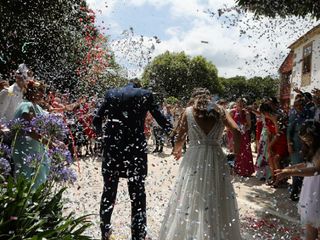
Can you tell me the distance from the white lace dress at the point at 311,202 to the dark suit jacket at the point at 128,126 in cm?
159

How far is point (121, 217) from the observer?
20.3 ft

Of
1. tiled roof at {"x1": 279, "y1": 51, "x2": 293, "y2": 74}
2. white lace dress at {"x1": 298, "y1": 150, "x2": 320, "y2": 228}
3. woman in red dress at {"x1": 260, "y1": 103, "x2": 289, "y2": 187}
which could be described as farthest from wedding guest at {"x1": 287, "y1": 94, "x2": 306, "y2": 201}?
tiled roof at {"x1": 279, "y1": 51, "x2": 293, "y2": 74}

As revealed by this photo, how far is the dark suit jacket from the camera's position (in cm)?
493

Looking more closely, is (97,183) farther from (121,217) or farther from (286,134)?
(286,134)

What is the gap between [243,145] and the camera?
34.7 ft

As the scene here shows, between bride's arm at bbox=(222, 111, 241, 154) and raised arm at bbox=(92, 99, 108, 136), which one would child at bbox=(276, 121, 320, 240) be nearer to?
bride's arm at bbox=(222, 111, 241, 154)

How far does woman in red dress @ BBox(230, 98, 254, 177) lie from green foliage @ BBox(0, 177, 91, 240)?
7.16 metres

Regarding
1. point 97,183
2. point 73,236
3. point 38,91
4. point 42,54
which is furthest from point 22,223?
point 42,54

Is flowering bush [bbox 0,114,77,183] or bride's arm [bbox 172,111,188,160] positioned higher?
bride's arm [bbox 172,111,188,160]

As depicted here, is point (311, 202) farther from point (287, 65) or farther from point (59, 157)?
point (287, 65)

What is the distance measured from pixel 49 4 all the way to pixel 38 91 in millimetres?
9721

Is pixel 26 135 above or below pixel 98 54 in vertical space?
below

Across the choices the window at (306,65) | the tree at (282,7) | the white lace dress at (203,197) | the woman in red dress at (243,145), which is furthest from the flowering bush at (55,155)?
the window at (306,65)

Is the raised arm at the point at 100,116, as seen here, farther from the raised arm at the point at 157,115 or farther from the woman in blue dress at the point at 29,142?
the woman in blue dress at the point at 29,142
